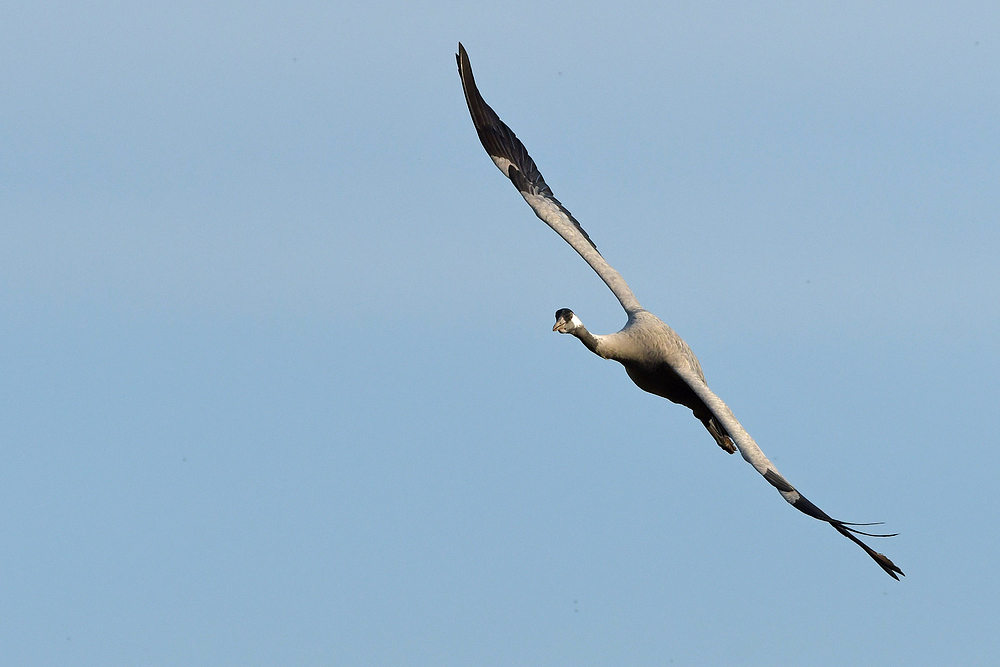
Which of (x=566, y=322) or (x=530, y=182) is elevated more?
(x=530, y=182)

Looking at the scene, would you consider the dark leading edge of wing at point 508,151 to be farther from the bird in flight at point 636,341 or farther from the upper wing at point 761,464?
the upper wing at point 761,464

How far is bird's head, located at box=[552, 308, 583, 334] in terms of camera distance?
69.3ft

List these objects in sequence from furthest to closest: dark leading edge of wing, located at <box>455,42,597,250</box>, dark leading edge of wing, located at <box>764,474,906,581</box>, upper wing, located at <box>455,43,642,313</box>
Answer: dark leading edge of wing, located at <box>455,42,597,250</box> < upper wing, located at <box>455,43,642,313</box> < dark leading edge of wing, located at <box>764,474,906,581</box>

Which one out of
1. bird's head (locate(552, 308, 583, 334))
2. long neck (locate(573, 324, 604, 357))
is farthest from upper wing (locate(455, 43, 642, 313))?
bird's head (locate(552, 308, 583, 334))

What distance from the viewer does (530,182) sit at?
25.7m

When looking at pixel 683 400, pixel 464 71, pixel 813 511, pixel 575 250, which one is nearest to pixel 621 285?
pixel 575 250

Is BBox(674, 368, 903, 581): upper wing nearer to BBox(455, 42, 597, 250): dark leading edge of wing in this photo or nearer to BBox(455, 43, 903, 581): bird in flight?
BBox(455, 43, 903, 581): bird in flight

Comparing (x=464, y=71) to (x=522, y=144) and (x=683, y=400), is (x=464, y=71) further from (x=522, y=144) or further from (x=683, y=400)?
(x=683, y=400)

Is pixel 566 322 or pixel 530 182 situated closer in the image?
pixel 566 322

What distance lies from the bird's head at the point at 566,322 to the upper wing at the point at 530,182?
2976mm

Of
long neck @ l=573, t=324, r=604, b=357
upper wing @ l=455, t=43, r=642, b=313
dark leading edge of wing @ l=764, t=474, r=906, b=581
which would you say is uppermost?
upper wing @ l=455, t=43, r=642, b=313

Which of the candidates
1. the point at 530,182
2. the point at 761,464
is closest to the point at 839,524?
the point at 761,464

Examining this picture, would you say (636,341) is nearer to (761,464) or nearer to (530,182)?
(761,464)

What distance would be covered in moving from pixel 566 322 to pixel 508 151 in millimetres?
5531
